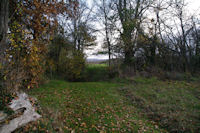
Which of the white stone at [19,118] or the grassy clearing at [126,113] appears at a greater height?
the white stone at [19,118]

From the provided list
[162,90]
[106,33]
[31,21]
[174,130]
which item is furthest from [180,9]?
[31,21]

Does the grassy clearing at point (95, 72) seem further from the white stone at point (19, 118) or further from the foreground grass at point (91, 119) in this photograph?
the white stone at point (19, 118)

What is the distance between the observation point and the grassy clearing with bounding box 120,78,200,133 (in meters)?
4.85

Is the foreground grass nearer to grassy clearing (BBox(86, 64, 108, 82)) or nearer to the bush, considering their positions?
the bush

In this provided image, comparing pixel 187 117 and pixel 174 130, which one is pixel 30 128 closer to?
pixel 174 130

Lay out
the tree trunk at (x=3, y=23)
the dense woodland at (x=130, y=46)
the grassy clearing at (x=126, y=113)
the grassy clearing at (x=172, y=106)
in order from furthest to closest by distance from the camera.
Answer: the dense woodland at (x=130, y=46)
the grassy clearing at (x=172, y=106)
the tree trunk at (x=3, y=23)
the grassy clearing at (x=126, y=113)

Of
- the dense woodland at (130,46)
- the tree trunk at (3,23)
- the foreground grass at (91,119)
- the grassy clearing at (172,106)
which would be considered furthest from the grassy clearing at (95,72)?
the tree trunk at (3,23)

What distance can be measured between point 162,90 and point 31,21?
29.4ft

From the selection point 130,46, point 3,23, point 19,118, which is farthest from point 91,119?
point 130,46

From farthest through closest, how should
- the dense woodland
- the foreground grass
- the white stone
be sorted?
the dense woodland < the foreground grass < the white stone

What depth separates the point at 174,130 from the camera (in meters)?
4.58

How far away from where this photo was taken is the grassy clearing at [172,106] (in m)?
4.85

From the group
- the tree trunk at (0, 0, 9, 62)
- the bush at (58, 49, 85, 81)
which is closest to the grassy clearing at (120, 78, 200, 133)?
the tree trunk at (0, 0, 9, 62)

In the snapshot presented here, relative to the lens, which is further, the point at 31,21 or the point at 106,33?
the point at 106,33
